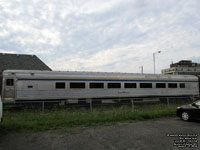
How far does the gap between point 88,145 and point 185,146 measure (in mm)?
3043

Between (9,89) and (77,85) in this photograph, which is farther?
(77,85)

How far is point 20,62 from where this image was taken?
89.9ft

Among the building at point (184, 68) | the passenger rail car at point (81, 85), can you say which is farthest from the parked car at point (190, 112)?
the building at point (184, 68)

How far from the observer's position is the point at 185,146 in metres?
4.83

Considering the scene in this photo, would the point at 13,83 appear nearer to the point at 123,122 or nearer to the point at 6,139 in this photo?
the point at 6,139

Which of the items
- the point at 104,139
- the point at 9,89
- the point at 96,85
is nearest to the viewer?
the point at 104,139

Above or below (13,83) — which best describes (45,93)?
below

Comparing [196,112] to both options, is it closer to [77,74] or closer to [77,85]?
[77,85]

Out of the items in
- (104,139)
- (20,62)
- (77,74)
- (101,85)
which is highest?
(20,62)

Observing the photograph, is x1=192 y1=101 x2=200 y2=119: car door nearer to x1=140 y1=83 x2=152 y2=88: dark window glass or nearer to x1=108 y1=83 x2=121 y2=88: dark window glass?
x1=108 y1=83 x2=121 y2=88: dark window glass

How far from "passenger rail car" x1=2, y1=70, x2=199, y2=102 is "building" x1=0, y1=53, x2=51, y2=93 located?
45.8 feet

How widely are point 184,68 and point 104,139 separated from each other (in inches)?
4598

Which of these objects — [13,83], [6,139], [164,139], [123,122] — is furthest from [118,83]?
[6,139]

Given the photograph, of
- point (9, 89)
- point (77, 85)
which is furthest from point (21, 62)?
point (77, 85)
